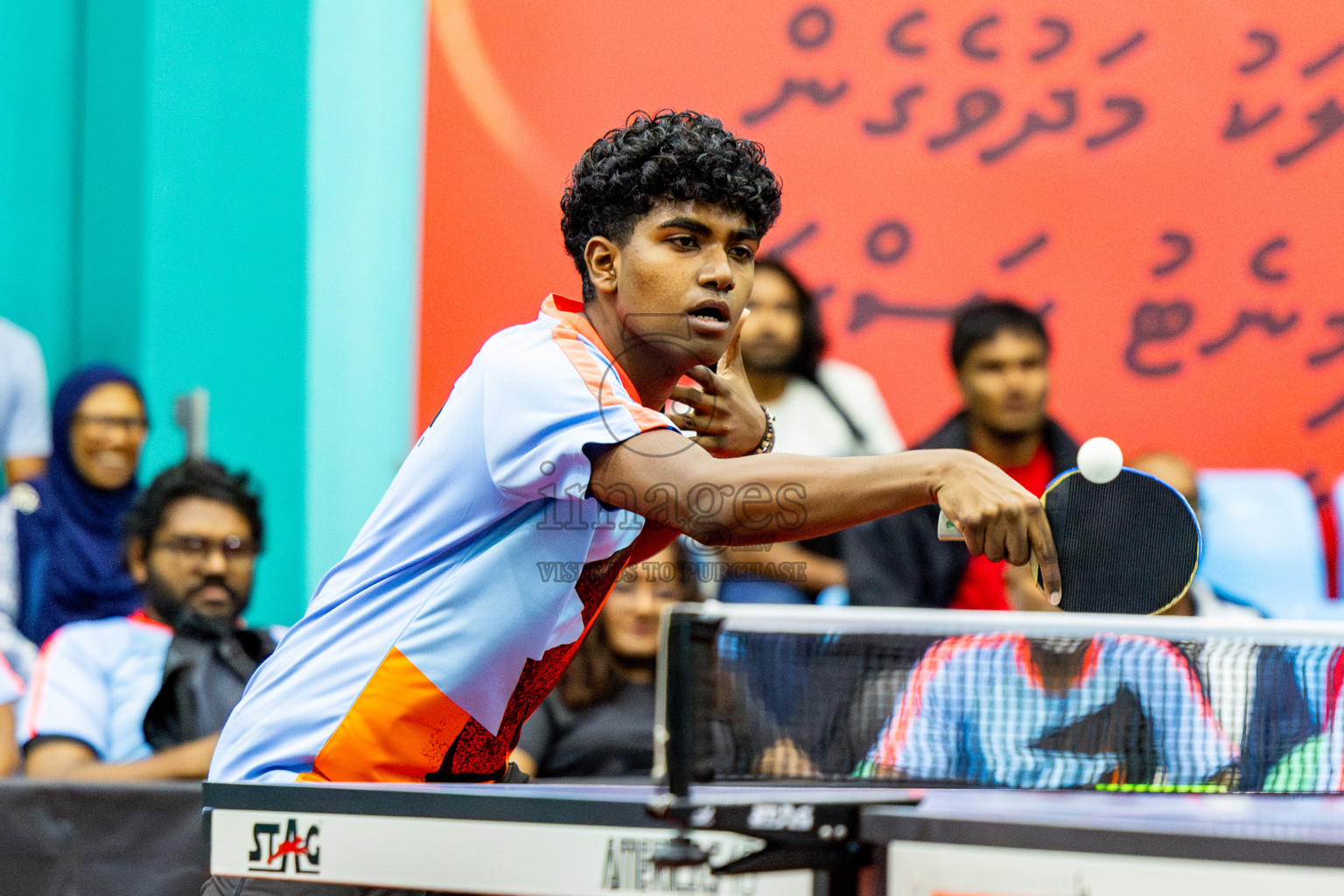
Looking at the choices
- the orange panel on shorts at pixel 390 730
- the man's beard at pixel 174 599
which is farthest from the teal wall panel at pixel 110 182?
the orange panel on shorts at pixel 390 730

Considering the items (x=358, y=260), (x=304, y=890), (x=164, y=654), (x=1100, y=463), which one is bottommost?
(x=304, y=890)

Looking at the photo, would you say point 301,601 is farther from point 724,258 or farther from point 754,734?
point 754,734

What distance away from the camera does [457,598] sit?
2.22 m

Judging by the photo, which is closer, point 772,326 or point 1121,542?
point 1121,542

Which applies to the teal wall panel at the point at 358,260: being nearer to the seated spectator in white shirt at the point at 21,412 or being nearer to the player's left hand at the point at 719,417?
the seated spectator in white shirt at the point at 21,412

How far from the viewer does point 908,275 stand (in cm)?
633

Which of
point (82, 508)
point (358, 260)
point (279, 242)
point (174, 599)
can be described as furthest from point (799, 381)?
point (82, 508)

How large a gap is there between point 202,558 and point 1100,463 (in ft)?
11.1

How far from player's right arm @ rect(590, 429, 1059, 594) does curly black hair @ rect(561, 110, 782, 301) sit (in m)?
0.52

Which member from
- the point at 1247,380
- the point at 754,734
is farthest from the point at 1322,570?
the point at 754,734

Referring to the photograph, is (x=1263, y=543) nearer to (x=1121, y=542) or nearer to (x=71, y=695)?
(x=1121, y=542)

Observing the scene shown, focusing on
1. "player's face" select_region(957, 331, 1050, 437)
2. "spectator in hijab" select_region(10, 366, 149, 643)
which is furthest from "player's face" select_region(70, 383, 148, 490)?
"player's face" select_region(957, 331, 1050, 437)

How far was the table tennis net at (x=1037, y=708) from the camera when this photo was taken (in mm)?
1955

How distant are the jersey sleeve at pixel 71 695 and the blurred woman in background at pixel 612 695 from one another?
1.21 metres
